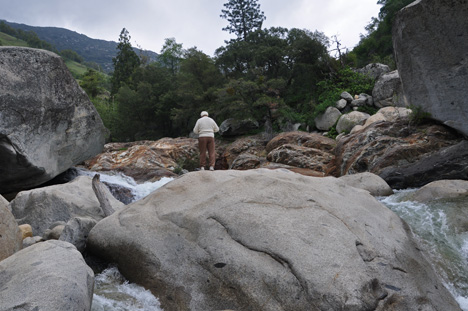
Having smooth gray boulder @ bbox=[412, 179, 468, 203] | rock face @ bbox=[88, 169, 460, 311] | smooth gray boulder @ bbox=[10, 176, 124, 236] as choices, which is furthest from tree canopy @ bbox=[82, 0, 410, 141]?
rock face @ bbox=[88, 169, 460, 311]

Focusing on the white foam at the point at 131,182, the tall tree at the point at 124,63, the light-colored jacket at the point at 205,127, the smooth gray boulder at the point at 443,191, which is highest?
the tall tree at the point at 124,63

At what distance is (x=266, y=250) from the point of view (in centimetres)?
399

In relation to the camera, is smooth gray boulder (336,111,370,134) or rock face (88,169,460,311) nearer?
rock face (88,169,460,311)

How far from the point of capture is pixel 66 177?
13367 mm

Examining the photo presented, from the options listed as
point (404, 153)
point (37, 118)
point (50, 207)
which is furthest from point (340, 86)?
point (50, 207)

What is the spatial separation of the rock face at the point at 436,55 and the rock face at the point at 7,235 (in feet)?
34.3

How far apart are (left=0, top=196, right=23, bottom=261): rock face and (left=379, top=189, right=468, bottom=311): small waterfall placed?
5358 mm

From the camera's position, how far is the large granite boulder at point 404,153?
30.6 feet

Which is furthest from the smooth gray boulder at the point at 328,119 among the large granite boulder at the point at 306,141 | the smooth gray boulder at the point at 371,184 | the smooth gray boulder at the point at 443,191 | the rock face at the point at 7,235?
the rock face at the point at 7,235

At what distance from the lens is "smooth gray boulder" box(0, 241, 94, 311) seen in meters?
2.99

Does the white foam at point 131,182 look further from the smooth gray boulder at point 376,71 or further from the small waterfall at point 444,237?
the smooth gray boulder at point 376,71

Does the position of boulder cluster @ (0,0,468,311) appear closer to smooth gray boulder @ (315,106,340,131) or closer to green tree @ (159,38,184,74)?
smooth gray boulder @ (315,106,340,131)

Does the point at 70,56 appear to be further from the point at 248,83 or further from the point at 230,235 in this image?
the point at 230,235

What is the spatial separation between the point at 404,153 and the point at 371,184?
6.81ft
